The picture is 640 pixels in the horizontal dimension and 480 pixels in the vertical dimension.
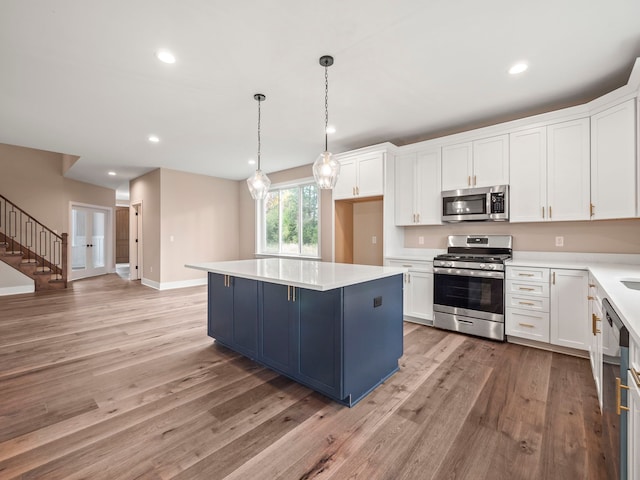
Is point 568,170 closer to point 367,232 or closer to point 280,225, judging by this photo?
point 367,232

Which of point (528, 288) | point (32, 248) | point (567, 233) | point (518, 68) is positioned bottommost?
point (528, 288)

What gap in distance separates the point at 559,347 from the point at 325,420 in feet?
8.63

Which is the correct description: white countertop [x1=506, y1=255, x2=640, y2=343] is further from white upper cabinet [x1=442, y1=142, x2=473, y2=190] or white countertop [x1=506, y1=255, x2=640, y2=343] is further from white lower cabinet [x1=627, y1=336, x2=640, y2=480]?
white upper cabinet [x1=442, y1=142, x2=473, y2=190]

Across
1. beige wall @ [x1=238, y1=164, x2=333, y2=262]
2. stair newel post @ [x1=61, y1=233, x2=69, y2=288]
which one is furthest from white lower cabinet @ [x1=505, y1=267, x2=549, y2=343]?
stair newel post @ [x1=61, y1=233, x2=69, y2=288]

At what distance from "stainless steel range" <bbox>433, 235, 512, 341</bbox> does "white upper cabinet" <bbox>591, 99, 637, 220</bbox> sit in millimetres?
987

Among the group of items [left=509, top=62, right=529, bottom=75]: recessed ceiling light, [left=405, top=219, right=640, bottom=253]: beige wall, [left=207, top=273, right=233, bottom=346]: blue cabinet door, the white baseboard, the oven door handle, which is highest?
[left=509, top=62, right=529, bottom=75]: recessed ceiling light

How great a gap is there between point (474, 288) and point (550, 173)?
57.4 inches

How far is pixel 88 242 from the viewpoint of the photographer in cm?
845

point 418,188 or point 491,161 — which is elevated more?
point 491,161

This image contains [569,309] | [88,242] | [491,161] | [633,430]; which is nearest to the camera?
[633,430]

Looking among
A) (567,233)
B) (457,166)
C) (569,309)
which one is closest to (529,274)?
(569,309)

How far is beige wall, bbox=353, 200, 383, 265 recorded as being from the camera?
4867 mm

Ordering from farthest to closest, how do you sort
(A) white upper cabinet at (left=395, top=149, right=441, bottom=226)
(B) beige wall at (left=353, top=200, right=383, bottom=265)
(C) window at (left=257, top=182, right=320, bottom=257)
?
1. (C) window at (left=257, top=182, right=320, bottom=257)
2. (B) beige wall at (left=353, top=200, right=383, bottom=265)
3. (A) white upper cabinet at (left=395, top=149, right=441, bottom=226)

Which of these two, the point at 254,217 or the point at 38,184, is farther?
the point at 254,217
